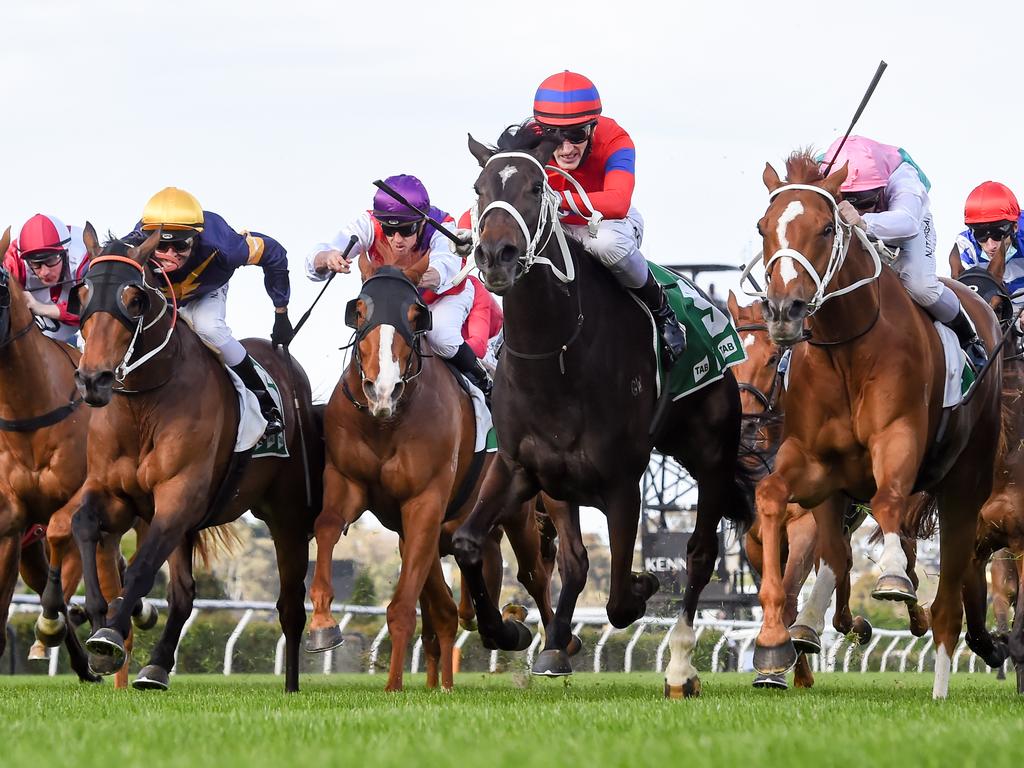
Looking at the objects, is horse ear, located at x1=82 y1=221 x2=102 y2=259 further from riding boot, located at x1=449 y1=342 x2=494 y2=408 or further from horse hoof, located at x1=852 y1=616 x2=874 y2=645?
horse hoof, located at x1=852 y1=616 x2=874 y2=645

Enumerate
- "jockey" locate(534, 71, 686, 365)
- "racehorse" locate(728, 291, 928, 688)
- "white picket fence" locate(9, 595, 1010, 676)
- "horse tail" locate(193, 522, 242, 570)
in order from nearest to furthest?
"jockey" locate(534, 71, 686, 365) < "racehorse" locate(728, 291, 928, 688) < "horse tail" locate(193, 522, 242, 570) < "white picket fence" locate(9, 595, 1010, 676)

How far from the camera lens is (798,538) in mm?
8844

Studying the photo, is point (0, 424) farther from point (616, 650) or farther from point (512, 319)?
point (616, 650)

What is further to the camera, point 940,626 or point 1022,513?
point 1022,513

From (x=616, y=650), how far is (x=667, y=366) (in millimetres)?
12868

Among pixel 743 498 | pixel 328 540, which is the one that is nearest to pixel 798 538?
pixel 743 498

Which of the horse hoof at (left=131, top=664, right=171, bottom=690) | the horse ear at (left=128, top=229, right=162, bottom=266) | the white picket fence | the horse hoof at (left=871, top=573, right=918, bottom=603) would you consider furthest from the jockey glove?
the white picket fence

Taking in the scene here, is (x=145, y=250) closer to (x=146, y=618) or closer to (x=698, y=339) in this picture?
(x=146, y=618)

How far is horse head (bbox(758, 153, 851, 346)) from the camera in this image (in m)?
6.19

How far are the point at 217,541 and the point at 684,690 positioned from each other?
4.59m

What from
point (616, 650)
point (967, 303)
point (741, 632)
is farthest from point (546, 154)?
point (616, 650)

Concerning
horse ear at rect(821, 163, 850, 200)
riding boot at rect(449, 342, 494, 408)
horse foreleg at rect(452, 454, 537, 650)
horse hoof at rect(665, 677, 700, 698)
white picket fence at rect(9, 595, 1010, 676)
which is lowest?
white picket fence at rect(9, 595, 1010, 676)

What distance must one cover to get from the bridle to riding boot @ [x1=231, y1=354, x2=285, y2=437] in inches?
36.7

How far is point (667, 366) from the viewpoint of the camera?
7.10 m
